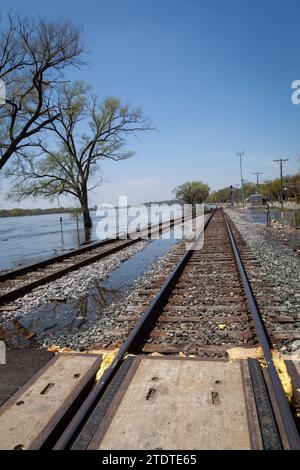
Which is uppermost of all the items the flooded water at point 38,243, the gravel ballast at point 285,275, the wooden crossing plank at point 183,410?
the wooden crossing plank at point 183,410

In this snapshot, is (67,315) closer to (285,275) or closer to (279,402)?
(279,402)

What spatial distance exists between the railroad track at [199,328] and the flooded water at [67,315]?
84cm

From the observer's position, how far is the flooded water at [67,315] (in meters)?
5.31

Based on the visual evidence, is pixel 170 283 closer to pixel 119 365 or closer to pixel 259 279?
pixel 259 279

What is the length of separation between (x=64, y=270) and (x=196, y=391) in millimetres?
7423

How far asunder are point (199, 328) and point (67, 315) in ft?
8.24

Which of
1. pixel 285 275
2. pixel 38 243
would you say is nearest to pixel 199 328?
pixel 285 275

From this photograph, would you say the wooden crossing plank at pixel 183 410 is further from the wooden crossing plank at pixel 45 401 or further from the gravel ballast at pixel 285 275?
the gravel ballast at pixel 285 275

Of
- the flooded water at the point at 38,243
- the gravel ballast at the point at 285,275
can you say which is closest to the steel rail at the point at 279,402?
the gravel ballast at the point at 285,275

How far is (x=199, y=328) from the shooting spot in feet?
16.2

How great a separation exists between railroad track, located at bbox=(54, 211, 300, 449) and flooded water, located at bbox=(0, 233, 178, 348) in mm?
840

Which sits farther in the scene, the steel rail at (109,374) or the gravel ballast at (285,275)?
the gravel ballast at (285,275)

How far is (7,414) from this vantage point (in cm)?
290

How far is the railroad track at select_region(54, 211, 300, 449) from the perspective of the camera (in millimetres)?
2783
